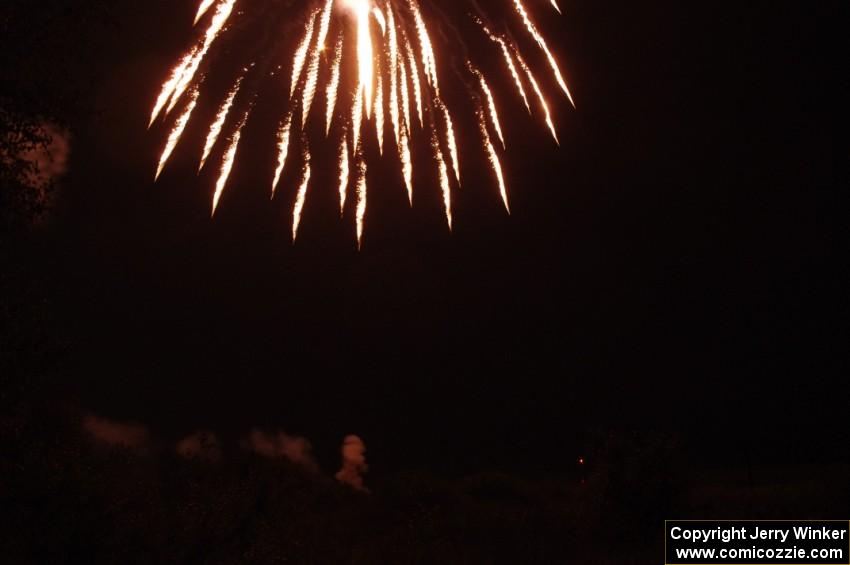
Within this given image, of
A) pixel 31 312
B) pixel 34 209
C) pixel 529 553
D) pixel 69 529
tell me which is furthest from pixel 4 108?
pixel 529 553

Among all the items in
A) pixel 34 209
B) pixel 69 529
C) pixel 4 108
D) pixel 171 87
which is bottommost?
pixel 69 529

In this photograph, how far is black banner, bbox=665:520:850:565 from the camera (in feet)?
55.7

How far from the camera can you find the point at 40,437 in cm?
856

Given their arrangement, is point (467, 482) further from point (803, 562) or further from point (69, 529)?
point (69, 529)

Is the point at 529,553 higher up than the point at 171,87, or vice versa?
the point at 171,87

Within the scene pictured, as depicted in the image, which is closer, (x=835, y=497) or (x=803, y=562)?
(x=803, y=562)

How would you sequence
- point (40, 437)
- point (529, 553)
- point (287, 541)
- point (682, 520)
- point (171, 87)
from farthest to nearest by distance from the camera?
point (682, 520)
point (529, 553)
point (287, 541)
point (171, 87)
point (40, 437)

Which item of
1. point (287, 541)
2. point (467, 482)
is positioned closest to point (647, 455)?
point (287, 541)

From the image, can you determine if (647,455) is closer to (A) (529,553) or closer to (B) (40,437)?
(A) (529,553)

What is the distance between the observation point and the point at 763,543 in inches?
719

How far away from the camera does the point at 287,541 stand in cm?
1653

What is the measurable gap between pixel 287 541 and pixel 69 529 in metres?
7.03

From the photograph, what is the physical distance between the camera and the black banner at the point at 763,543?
669 inches

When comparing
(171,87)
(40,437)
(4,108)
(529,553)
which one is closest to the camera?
(4,108)
